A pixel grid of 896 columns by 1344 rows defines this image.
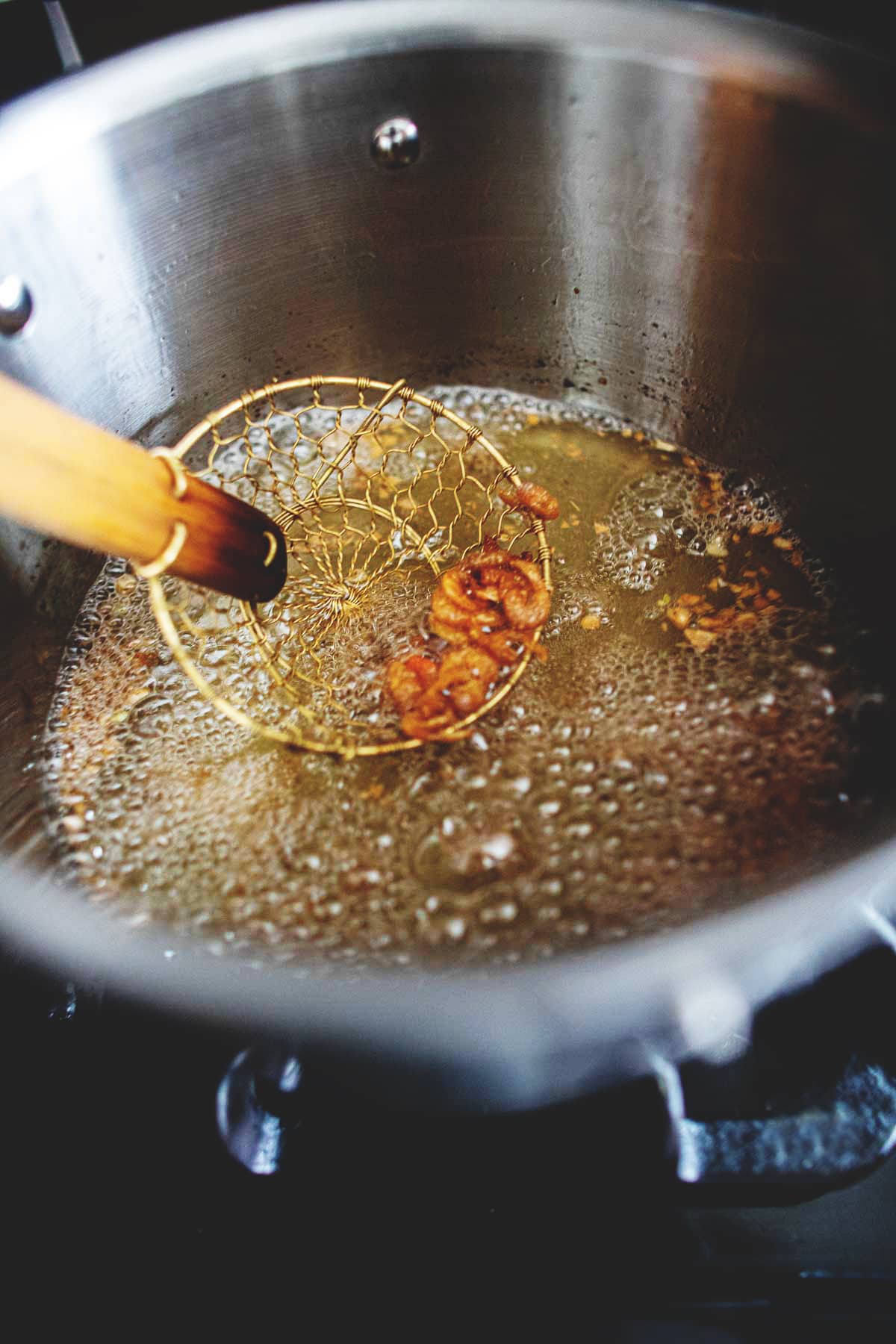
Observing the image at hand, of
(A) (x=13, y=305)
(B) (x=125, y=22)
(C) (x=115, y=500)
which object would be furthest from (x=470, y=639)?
(B) (x=125, y=22)

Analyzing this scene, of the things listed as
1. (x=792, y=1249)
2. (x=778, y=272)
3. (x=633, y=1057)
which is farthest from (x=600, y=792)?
(x=778, y=272)

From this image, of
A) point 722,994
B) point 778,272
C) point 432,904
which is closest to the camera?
point 722,994

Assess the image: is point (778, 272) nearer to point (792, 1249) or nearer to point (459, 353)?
point (459, 353)

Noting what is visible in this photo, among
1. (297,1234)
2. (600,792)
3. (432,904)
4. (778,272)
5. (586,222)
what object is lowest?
(297,1234)

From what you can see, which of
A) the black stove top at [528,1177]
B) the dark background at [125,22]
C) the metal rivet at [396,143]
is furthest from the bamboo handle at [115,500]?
the dark background at [125,22]

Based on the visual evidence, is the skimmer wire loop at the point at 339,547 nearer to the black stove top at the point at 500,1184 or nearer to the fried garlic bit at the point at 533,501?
the fried garlic bit at the point at 533,501

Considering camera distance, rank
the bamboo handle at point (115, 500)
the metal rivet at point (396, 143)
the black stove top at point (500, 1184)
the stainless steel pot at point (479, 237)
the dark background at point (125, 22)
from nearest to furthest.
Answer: the bamboo handle at point (115, 500), the black stove top at point (500, 1184), the stainless steel pot at point (479, 237), the metal rivet at point (396, 143), the dark background at point (125, 22)

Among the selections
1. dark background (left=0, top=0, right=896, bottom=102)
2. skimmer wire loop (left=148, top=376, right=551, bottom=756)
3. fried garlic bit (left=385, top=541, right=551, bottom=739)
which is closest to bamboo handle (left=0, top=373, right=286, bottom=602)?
skimmer wire loop (left=148, top=376, right=551, bottom=756)
